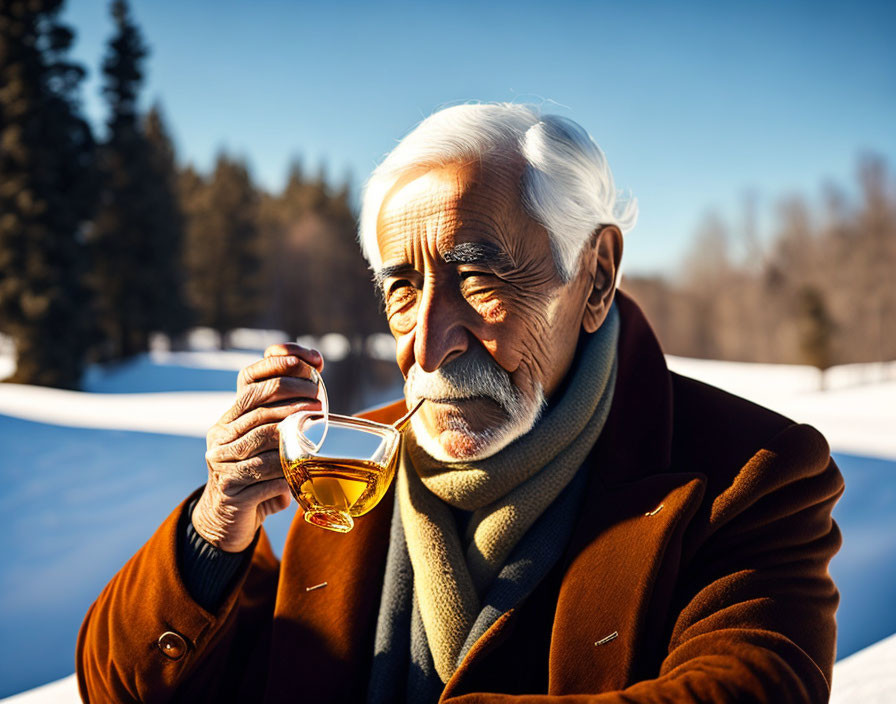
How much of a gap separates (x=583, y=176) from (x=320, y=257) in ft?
151

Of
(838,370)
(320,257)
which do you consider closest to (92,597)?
(838,370)

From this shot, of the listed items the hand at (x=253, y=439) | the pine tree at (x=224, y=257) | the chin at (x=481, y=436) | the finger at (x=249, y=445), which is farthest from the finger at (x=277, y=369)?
the pine tree at (x=224, y=257)

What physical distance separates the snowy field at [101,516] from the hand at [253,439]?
84.0 inches

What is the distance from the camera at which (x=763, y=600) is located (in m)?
1.48

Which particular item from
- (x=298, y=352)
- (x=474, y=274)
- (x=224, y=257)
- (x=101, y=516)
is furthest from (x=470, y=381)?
(x=224, y=257)

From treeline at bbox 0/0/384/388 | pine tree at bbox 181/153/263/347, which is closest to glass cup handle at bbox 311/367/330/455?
treeline at bbox 0/0/384/388

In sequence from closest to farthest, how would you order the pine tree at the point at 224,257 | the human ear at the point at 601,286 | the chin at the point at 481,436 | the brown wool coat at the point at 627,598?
the brown wool coat at the point at 627,598 → the chin at the point at 481,436 → the human ear at the point at 601,286 → the pine tree at the point at 224,257

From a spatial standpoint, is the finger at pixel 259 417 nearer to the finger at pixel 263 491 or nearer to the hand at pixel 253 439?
the hand at pixel 253 439

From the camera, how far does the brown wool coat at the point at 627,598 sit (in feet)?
4.81

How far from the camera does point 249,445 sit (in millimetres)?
1695

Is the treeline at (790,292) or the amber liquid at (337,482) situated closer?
the amber liquid at (337,482)

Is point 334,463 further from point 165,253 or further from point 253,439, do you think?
point 165,253

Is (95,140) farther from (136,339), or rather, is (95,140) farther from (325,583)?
(325,583)

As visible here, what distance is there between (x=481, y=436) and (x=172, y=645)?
87 cm
